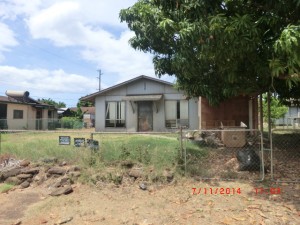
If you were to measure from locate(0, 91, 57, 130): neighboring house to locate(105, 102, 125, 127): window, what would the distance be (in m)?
8.89

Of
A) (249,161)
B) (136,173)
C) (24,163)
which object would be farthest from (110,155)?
(249,161)

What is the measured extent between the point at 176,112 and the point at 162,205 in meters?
13.9

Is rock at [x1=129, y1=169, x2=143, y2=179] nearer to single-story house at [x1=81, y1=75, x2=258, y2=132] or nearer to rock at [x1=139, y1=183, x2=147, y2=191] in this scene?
rock at [x1=139, y1=183, x2=147, y2=191]

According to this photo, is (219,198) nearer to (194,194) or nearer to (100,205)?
(194,194)

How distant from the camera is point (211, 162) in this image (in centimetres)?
854

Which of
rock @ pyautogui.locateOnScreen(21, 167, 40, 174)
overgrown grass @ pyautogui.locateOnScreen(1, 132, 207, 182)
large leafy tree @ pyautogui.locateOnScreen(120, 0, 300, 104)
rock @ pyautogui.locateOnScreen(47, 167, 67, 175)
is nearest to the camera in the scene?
large leafy tree @ pyautogui.locateOnScreen(120, 0, 300, 104)

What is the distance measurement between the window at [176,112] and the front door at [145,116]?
3.72 feet

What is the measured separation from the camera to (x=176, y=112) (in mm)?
Result: 19703

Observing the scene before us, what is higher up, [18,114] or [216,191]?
[18,114]

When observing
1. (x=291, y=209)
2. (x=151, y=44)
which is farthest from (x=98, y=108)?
(x=291, y=209)

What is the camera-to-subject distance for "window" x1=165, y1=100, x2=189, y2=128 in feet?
63.9

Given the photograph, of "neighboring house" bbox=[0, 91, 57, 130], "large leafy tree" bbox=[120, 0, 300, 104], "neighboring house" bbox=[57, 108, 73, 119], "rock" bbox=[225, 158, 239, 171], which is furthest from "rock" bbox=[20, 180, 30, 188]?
"neighboring house" bbox=[57, 108, 73, 119]

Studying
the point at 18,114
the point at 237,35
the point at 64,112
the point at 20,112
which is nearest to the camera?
the point at 237,35

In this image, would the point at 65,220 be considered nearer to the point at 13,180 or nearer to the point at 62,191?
the point at 62,191
